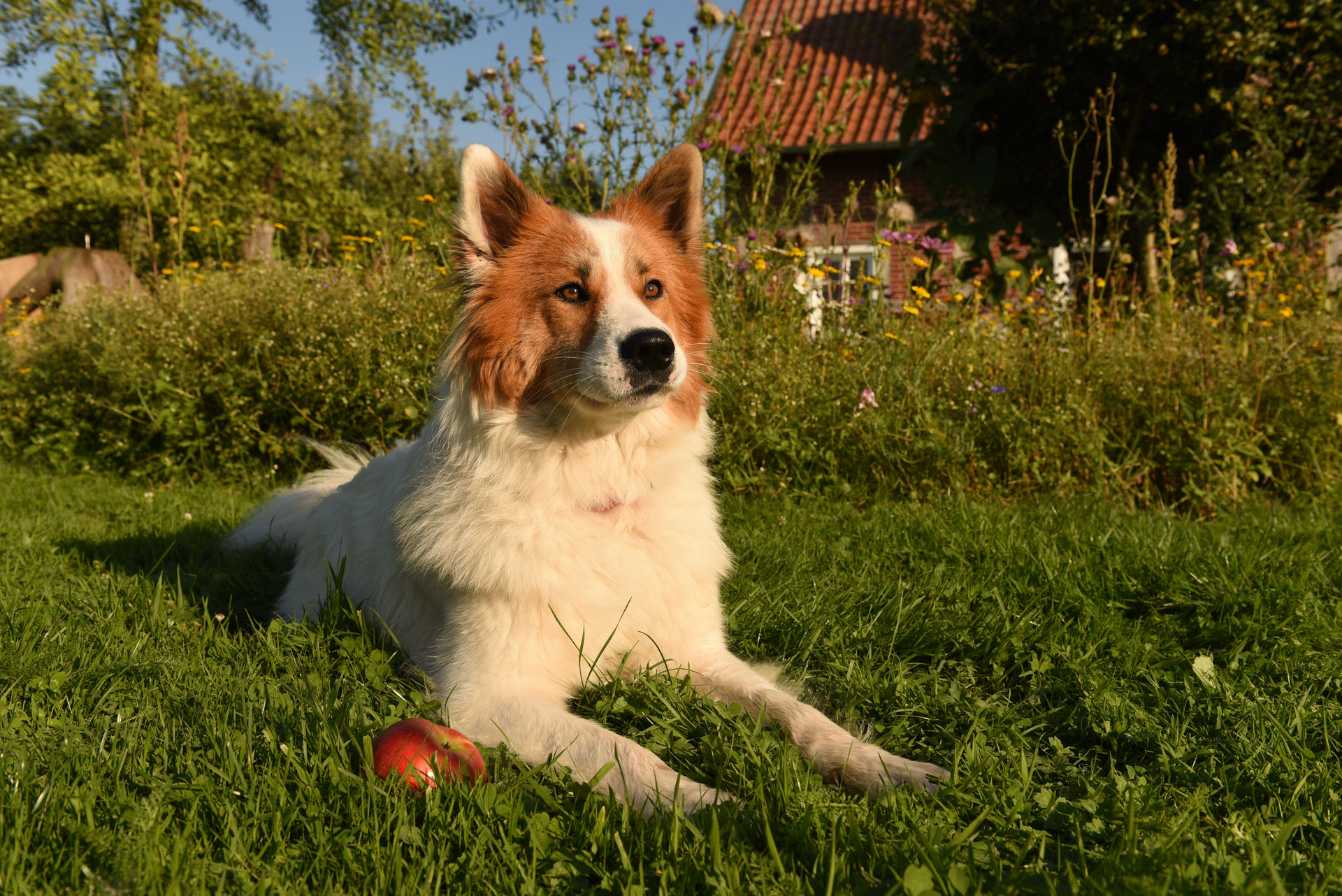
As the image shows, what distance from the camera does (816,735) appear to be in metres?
2.15

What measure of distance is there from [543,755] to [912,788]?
903 mm

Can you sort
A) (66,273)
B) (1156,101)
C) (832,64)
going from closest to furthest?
(1156,101)
(66,273)
(832,64)

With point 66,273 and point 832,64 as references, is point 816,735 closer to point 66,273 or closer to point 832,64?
point 66,273

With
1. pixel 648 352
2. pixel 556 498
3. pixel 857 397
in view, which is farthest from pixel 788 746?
pixel 857 397

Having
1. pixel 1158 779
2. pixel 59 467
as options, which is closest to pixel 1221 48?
pixel 1158 779

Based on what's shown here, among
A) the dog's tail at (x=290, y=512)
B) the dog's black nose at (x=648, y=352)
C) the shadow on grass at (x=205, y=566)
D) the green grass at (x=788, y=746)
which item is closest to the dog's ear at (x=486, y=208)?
the dog's black nose at (x=648, y=352)

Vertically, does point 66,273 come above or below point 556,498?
above

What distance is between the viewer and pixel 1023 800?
6.01ft

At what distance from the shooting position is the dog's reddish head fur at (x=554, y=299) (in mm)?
2535

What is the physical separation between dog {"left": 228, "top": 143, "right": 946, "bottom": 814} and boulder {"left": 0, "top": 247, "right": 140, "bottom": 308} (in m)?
12.4

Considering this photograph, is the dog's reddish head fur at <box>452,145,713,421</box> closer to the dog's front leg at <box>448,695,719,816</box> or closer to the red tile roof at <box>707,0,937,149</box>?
the dog's front leg at <box>448,695,719,816</box>

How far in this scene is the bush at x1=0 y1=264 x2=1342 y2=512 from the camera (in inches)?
190

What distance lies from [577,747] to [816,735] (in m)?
0.62

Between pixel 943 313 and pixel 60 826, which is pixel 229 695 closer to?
pixel 60 826
